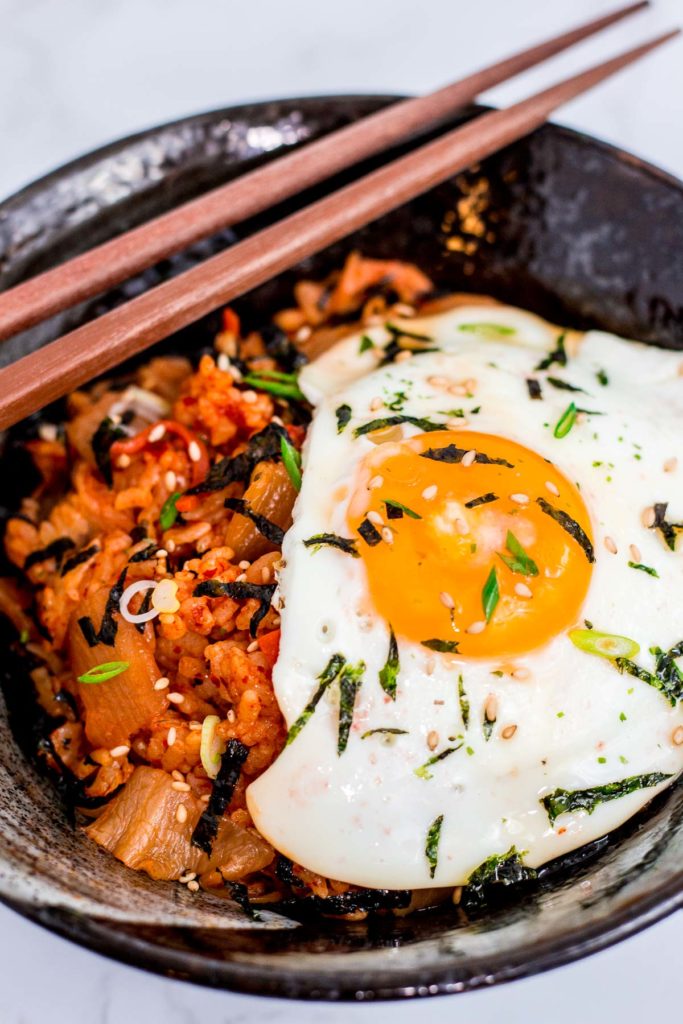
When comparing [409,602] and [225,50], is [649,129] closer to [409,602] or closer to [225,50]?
[225,50]

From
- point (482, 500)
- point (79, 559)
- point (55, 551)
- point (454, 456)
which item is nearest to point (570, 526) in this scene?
point (482, 500)

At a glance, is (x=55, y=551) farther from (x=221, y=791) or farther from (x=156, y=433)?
(x=221, y=791)

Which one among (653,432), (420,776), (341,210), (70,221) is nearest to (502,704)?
(420,776)

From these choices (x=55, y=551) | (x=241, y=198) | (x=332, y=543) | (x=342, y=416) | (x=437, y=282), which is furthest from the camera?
(x=437, y=282)

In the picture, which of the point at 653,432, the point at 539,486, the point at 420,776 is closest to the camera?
the point at 420,776

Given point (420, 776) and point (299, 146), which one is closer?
point (420, 776)

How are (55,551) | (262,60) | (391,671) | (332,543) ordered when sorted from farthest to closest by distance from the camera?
(262,60) < (55,551) < (332,543) < (391,671)

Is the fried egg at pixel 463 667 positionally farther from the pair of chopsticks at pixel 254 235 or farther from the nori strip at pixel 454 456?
the pair of chopsticks at pixel 254 235

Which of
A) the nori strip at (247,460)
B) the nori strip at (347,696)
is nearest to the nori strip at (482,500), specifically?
the nori strip at (347,696)
